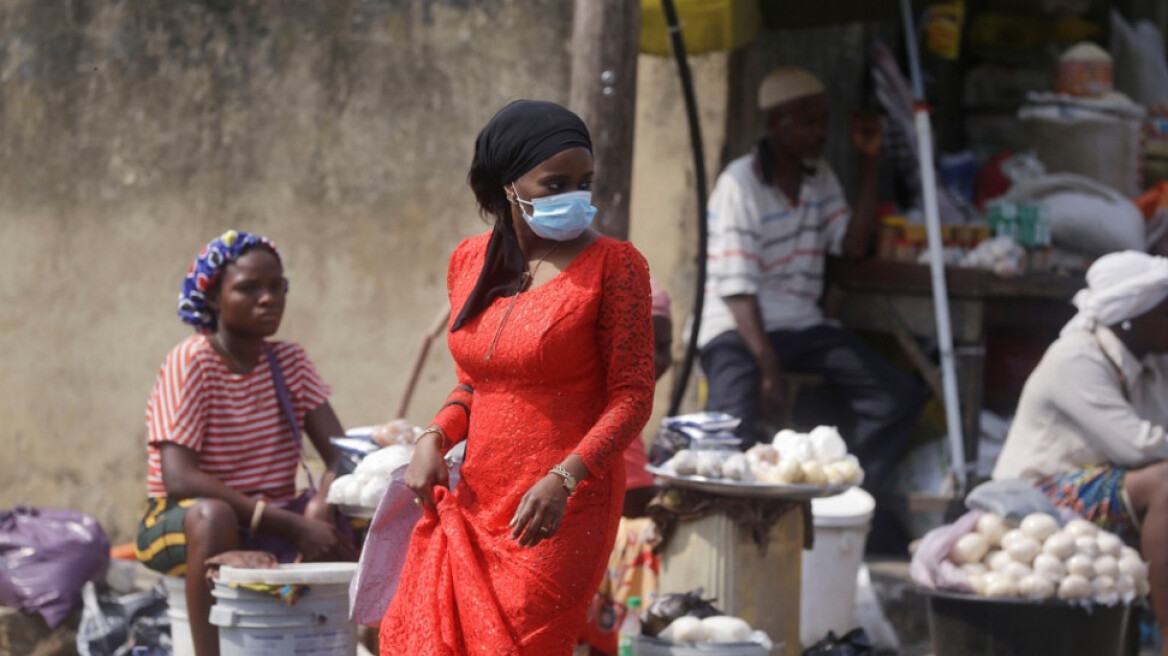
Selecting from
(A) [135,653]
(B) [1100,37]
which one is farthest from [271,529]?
(B) [1100,37]

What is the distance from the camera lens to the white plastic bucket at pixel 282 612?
4555 mm

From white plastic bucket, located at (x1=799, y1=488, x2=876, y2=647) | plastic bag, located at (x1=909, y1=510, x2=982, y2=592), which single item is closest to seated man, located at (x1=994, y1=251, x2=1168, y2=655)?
plastic bag, located at (x1=909, y1=510, x2=982, y2=592)

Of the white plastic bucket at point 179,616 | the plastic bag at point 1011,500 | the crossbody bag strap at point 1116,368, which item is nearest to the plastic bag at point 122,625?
the white plastic bucket at point 179,616

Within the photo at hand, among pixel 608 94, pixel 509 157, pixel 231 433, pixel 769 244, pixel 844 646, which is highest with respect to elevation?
pixel 608 94

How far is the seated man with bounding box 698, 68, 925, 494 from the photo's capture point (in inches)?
260

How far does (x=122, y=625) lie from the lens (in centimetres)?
557

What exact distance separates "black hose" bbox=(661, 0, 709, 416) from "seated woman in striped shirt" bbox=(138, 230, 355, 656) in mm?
1860

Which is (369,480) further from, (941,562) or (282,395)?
(941,562)

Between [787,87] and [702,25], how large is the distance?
0.44 metres

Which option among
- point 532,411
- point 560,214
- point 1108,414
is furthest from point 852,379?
point 560,214

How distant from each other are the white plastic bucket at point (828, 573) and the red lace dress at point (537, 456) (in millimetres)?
2259

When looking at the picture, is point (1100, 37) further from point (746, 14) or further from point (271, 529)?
point (271, 529)

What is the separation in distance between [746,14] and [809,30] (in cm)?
91

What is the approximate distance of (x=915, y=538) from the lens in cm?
700
